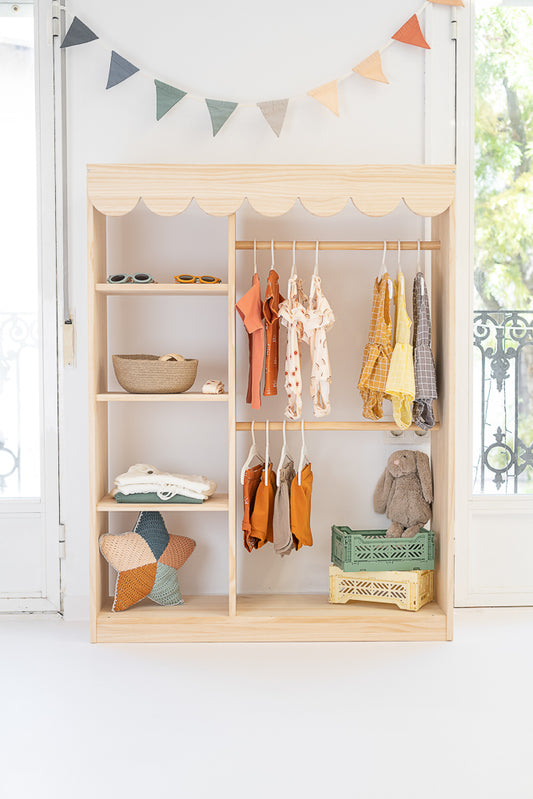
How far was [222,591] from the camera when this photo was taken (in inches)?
122

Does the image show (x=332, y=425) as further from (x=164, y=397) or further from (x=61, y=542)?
(x=61, y=542)

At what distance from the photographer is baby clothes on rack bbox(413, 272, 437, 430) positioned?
272 centimetres

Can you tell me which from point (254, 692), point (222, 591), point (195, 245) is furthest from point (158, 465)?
point (254, 692)

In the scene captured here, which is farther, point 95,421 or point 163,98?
point 163,98

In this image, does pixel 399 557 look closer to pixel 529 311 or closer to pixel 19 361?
pixel 529 311

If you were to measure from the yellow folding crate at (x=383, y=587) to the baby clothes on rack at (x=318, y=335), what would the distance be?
698mm

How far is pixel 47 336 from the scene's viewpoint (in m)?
3.04

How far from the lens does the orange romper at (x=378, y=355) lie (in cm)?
275

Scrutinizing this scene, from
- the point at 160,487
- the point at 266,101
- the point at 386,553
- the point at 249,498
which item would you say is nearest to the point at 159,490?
the point at 160,487

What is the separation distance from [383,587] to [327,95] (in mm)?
2020

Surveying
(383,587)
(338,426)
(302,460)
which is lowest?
(383,587)

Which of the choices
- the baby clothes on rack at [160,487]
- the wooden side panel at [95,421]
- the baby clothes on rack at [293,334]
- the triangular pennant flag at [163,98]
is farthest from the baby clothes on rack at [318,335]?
the triangular pennant flag at [163,98]

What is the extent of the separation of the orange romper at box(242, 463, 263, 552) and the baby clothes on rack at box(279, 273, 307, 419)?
299 mm

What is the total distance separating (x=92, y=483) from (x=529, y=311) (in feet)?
6.55
